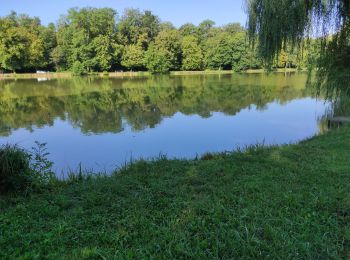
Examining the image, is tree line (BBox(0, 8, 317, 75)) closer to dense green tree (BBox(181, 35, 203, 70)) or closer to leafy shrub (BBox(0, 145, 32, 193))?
A: dense green tree (BBox(181, 35, 203, 70))

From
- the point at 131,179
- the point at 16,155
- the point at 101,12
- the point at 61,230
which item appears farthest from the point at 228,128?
the point at 101,12

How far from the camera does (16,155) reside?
5.07 metres

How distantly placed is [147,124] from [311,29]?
26.8ft

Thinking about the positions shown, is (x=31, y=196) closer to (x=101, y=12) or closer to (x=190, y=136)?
(x=190, y=136)

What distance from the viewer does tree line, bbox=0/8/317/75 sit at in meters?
50.7

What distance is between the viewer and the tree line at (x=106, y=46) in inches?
1996

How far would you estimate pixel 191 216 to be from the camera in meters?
3.75

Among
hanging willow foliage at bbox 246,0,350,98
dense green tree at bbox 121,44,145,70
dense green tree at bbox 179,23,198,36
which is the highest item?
dense green tree at bbox 179,23,198,36

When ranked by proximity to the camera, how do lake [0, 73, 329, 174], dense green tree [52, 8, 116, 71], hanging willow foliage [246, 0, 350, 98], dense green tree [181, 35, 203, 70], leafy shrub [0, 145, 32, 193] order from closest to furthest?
leafy shrub [0, 145, 32, 193] < hanging willow foliage [246, 0, 350, 98] < lake [0, 73, 329, 174] < dense green tree [52, 8, 116, 71] < dense green tree [181, 35, 203, 70]

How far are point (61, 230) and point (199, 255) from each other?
146 centimetres

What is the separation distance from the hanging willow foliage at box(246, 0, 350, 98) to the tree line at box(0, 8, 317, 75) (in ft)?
143

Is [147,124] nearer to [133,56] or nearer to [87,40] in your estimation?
[133,56]

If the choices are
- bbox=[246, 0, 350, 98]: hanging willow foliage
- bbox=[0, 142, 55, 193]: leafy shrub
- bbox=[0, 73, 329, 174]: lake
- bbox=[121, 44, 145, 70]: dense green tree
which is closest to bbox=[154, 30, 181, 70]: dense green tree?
bbox=[121, 44, 145, 70]: dense green tree

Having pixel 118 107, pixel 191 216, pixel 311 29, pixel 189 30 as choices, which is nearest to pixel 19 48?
pixel 189 30
